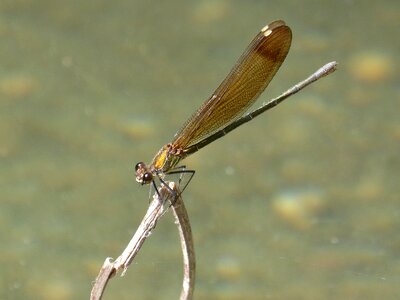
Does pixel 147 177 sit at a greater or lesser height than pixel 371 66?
lesser

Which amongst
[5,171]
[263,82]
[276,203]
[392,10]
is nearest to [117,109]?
[5,171]

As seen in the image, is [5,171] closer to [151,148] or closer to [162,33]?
[151,148]

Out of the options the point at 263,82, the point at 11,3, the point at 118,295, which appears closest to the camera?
the point at 263,82

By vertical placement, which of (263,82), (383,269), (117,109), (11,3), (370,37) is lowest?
(383,269)

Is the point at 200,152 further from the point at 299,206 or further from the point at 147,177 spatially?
the point at 147,177

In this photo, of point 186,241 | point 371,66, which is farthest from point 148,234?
point 371,66

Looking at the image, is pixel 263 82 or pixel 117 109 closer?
pixel 263 82
